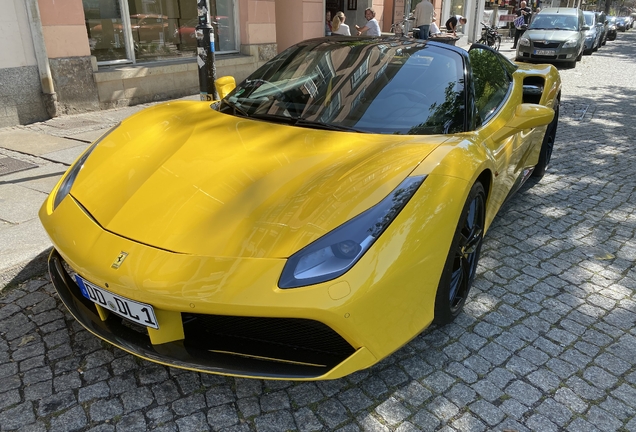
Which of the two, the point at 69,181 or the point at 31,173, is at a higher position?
the point at 69,181

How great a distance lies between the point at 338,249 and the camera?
1865 millimetres

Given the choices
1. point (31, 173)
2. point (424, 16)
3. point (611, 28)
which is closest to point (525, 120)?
point (31, 173)

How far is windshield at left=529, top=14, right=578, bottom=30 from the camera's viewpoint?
48.9 feet

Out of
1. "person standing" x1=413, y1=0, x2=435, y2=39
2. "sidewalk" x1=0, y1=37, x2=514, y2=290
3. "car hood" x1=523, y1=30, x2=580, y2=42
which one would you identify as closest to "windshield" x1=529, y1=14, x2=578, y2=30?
"car hood" x1=523, y1=30, x2=580, y2=42

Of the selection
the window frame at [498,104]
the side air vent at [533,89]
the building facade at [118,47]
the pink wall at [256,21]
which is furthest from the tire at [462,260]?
the pink wall at [256,21]

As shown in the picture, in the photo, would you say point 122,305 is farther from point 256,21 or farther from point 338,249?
point 256,21

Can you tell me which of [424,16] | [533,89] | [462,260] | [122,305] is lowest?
[462,260]

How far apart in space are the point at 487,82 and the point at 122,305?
2.78 meters

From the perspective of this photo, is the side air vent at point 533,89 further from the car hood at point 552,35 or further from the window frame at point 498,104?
the car hood at point 552,35

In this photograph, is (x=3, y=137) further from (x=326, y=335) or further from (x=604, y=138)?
(x=604, y=138)

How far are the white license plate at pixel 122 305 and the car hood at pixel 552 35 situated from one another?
14746mm

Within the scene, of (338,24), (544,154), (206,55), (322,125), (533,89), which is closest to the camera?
(322,125)

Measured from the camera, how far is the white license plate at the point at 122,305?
1873mm

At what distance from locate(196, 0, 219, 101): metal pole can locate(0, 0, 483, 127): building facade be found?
2.69 meters
